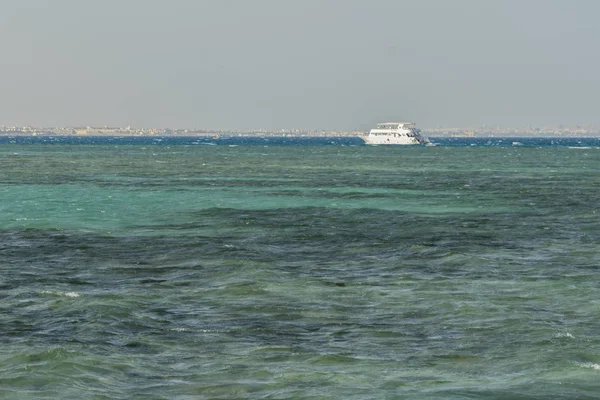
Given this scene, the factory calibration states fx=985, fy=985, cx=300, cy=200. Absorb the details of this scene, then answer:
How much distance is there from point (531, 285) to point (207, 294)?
8591 mm

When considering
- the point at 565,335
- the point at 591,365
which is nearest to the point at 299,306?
the point at 565,335

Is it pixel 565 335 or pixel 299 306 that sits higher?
pixel 565 335

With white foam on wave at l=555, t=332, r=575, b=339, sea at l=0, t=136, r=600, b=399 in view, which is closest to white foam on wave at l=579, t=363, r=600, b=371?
sea at l=0, t=136, r=600, b=399

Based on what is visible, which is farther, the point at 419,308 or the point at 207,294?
the point at 207,294

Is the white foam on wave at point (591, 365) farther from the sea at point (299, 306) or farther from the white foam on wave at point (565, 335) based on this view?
the white foam on wave at point (565, 335)

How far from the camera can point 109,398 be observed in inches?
622

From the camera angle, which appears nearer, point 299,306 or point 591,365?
point 591,365

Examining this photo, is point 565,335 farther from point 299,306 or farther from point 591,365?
point 299,306

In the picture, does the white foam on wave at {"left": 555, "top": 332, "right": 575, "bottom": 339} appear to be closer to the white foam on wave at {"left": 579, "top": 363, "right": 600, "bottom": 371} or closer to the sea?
the sea

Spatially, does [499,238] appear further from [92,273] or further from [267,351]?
[267,351]

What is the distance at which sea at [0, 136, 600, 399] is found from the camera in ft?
55.0

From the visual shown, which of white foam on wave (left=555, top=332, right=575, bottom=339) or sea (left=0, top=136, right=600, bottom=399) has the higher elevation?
white foam on wave (left=555, top=332, right=575, bottom=339)

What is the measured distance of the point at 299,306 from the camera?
75.6ft

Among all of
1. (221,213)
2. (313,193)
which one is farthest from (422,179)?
(221,213)
